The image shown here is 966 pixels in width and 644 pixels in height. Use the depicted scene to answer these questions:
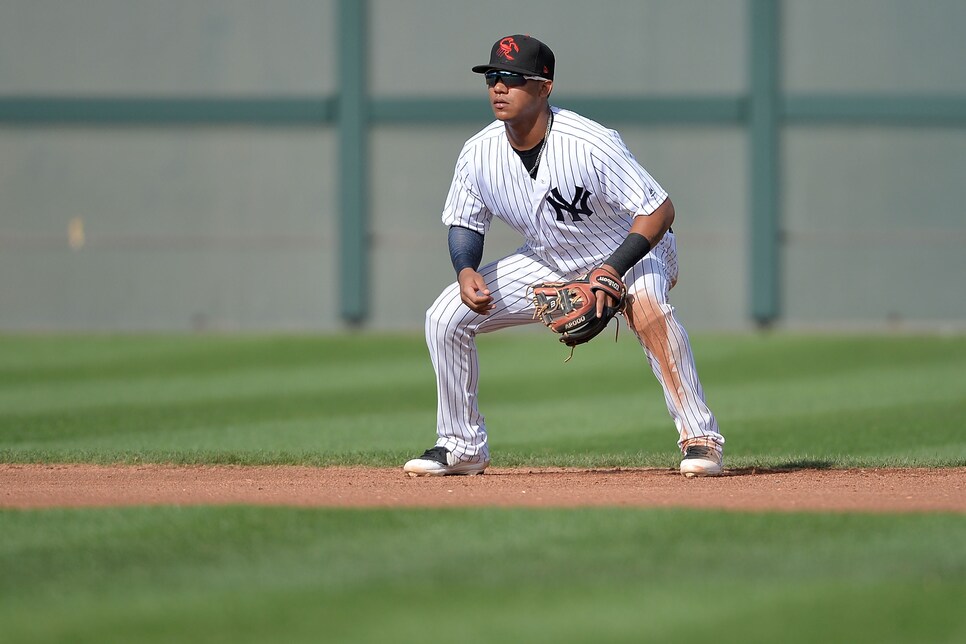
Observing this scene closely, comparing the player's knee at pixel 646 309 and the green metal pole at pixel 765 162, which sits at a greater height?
the green metal pole at pixel 765 162

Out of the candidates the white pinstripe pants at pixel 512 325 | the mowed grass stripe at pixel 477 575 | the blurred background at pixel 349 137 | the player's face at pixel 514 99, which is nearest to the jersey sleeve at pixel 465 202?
the white pinstripe pants at pixel 512 325

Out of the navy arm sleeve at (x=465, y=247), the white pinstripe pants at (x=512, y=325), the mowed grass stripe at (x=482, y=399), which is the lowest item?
the mowed grass stripe at (x=482, y=399)

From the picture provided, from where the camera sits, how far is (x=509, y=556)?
3996 millimetres

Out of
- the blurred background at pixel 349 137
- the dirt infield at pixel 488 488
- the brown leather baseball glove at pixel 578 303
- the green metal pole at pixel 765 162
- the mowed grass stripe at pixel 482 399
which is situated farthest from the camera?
the blurred background at pixel 349 137

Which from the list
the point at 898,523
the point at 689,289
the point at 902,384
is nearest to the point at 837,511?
the point at 898,523

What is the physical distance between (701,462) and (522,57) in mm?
1737

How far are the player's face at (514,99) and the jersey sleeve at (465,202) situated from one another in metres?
0.31

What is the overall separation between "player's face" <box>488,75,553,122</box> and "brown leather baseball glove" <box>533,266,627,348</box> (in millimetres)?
679

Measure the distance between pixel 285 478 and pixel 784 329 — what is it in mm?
11493

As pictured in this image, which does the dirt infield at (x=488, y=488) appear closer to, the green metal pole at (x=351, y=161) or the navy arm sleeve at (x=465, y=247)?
the navy arm sleeve at (x=465, y=247)

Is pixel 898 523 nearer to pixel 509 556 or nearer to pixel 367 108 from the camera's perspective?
pixel 509 556

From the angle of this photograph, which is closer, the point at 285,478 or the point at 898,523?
the point at 898,523

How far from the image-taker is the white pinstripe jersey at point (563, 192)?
5.77m

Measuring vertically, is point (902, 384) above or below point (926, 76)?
below
